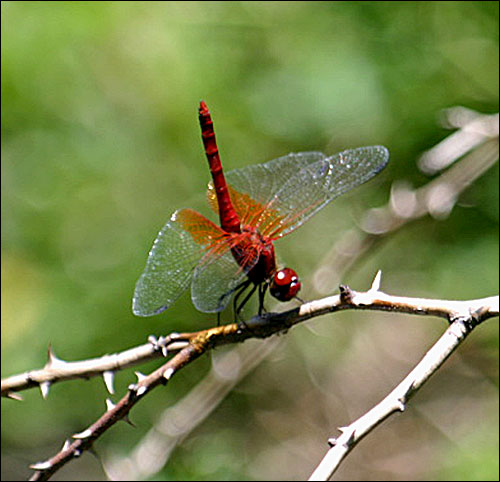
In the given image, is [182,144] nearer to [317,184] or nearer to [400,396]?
[317,184]

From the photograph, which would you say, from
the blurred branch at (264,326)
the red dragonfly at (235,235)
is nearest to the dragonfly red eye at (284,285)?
the red dragonfly at (235,235)

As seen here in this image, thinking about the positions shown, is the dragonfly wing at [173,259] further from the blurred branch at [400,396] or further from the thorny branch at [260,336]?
the blurred branch at [400,396]

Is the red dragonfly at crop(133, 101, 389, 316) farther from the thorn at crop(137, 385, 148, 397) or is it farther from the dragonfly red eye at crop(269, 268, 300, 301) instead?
the thorn at crop(137, 385, 148, 397)

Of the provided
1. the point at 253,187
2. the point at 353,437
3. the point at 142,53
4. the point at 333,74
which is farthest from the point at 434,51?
the point at 353,437

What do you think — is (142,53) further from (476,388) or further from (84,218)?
(476,388)

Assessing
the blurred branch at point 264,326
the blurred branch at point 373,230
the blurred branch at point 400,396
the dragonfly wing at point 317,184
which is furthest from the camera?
the blurred branch at point 373,230

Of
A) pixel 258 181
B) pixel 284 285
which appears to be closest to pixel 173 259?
pixel 284 285
